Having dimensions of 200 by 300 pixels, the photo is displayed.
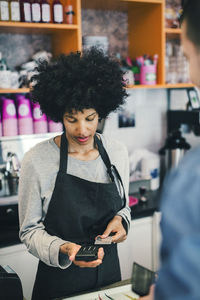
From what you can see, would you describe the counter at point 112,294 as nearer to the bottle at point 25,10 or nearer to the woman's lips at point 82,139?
the woman's lips at point 82,139

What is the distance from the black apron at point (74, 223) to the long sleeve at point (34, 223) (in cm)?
7

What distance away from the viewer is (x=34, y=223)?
1.42 meters

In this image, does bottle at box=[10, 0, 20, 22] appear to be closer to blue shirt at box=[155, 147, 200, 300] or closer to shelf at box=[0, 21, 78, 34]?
shelf at box=[0, 21, 78, 34]

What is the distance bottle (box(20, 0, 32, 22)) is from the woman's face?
105cm

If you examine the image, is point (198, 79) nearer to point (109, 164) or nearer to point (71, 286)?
point (109, 164)

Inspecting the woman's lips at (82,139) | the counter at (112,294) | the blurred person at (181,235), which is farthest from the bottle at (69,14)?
the blurred person at (181,235)

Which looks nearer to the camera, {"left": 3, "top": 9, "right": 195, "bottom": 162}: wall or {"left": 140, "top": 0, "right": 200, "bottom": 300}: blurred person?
{"left": 140, "top": 0, "right": 200, "bottom": 300}: blurred person

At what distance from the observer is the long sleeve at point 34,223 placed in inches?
53.4

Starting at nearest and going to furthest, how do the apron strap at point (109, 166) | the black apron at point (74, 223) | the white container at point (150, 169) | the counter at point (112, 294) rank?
1. the counter at point (112, 294)
2. the black apron at point (74, 223)
3. the apron strap at point (109, 166)
4. the white container at point (150, 169)

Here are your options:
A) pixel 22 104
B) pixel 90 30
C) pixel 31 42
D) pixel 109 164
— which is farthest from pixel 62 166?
pixel 90 30

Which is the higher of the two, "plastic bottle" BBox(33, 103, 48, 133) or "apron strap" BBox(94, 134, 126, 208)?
"plastic bottle" BBox(33, 103, 48, 133)

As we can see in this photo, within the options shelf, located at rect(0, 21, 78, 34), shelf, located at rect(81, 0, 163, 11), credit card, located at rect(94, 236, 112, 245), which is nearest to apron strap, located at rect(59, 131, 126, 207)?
credit card, located at rect(94, 236, 112, 245)

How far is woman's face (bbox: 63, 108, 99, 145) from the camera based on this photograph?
1.44 meters

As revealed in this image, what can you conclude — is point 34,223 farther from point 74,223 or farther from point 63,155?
point 63,155
